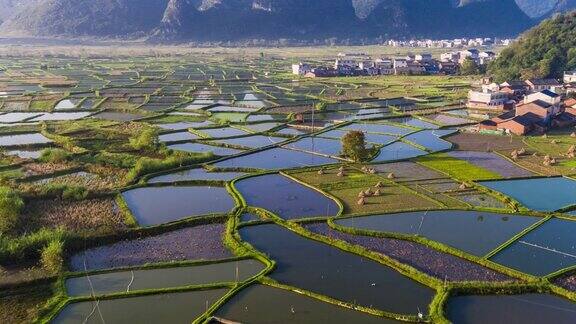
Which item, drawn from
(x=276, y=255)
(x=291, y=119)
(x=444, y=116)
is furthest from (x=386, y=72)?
(x=276, y=255)

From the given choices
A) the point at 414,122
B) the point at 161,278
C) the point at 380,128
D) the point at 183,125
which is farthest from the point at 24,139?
the point at 414,122

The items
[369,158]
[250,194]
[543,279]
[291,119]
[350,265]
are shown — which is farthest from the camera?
[291,119]

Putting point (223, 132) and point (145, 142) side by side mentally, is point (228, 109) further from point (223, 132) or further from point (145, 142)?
point (145, 142)

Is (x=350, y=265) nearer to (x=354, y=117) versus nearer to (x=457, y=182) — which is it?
(x=457, y=182)

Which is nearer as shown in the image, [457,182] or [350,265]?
[350,265]

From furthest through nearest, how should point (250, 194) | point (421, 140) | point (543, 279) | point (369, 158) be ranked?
1. point (421, 140)
2. point (369, 158)
3. point (250, 194)
4. point (543, 279)
